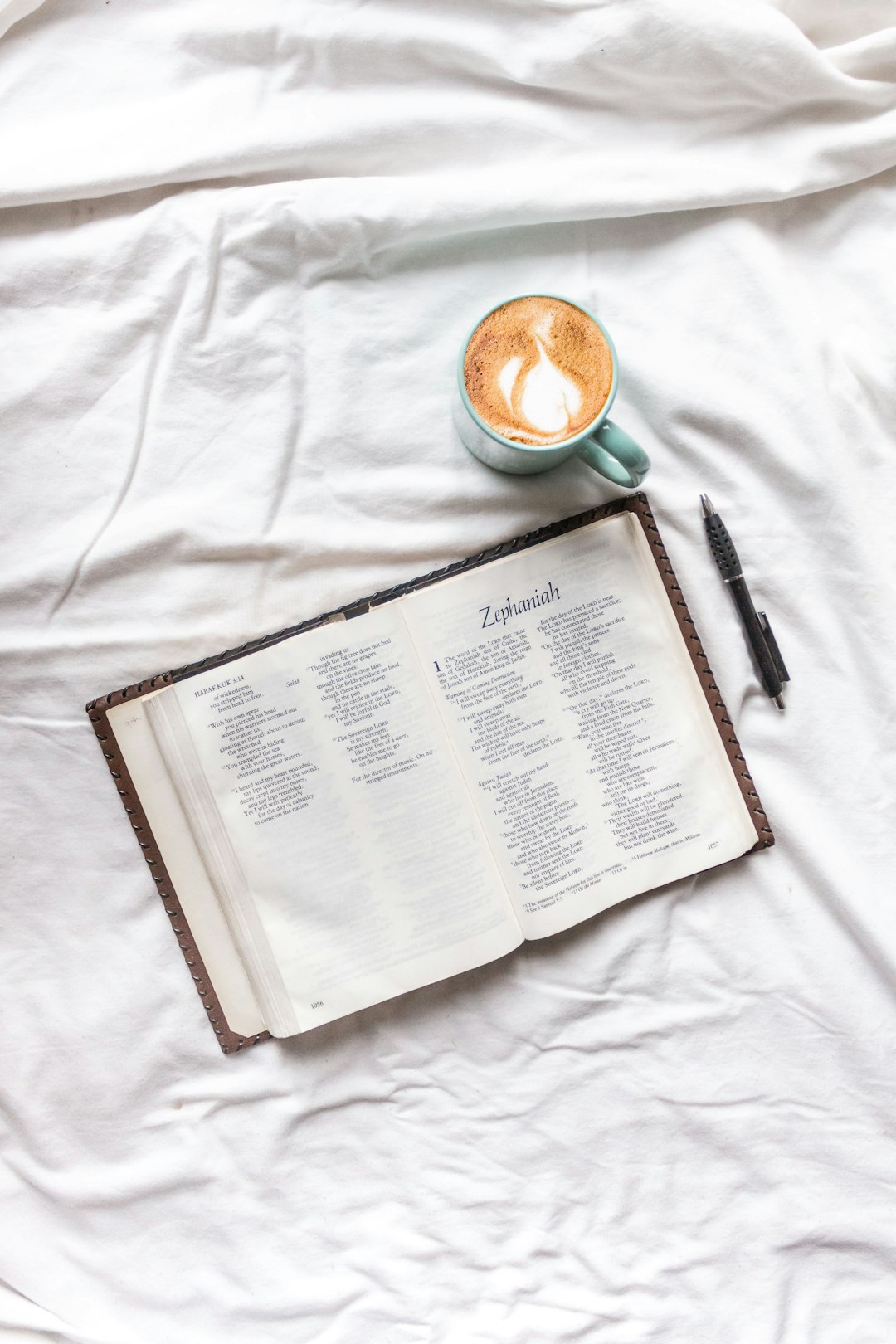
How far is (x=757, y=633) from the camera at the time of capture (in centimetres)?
65

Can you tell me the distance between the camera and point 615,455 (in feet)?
1.92

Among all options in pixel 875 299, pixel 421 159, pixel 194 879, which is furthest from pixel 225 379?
pixel 875 299

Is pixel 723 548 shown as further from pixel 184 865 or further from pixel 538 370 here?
pixel 184 865

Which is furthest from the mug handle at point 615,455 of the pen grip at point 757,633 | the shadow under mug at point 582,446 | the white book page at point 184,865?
the white book page at point 184,865

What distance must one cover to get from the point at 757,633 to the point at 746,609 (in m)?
0.02

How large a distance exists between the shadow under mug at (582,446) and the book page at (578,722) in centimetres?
6

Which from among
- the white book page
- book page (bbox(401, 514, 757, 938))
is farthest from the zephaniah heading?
the white book page

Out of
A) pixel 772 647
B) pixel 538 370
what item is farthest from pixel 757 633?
pixel 538 370

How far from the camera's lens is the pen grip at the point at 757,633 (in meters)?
0.65

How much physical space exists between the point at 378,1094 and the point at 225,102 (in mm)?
715

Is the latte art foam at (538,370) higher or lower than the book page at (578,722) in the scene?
higher

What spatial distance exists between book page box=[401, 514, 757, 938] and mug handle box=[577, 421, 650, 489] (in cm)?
5

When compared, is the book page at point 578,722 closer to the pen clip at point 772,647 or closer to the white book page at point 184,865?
the pen clip at point 772,647

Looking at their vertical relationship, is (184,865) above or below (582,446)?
below
